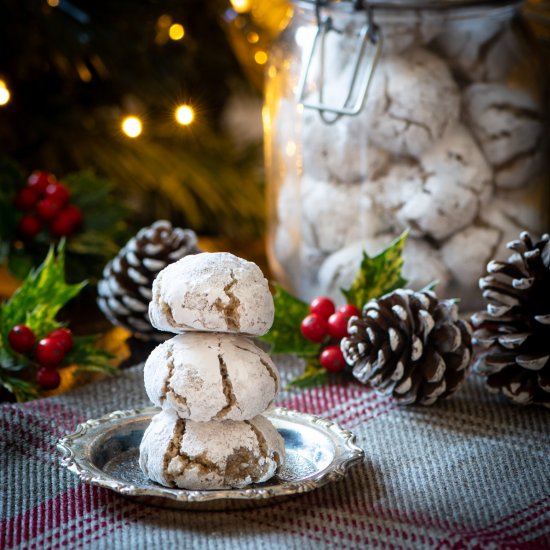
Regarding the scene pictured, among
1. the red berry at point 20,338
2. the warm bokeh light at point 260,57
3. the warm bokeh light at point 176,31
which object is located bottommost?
the red berry at point 20,338

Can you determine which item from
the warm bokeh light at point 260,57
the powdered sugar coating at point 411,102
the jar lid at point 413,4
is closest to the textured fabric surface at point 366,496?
the powdered sugar coating at point 411,102

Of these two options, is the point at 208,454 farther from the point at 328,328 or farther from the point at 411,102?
the point at 411,102

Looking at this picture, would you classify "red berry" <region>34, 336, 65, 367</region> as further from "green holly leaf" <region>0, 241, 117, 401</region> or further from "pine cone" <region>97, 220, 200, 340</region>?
"pine cone" <region>97, 220, 200, 340</region>

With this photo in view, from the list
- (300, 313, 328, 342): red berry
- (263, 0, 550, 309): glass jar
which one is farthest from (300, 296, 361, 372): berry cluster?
(263, 0, 550, 309): glass jar

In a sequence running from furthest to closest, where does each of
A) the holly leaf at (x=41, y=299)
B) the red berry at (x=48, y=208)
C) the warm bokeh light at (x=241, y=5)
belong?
the warm bokeh light at (x=241, y=5), the red berry at (x=48, y=208), the holly leaf at (x=41, y=299)

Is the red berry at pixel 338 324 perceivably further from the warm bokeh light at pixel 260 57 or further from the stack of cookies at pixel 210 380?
the warm bokeh light at pixel 260 57
